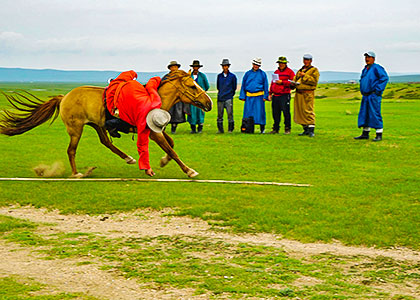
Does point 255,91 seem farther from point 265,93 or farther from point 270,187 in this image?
point 270,187

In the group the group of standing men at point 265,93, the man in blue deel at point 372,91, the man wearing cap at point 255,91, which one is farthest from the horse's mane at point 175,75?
the man wearing cap at point 255,91

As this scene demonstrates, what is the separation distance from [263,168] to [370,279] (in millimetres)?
6502

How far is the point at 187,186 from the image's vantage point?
33.0ft

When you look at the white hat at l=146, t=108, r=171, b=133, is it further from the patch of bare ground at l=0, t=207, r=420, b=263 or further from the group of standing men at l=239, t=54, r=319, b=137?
the group of standing men at l=239, t=54, r=319, b=137

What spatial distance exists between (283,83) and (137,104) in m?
A: 7.62

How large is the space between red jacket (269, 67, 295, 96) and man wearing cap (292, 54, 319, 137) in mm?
190

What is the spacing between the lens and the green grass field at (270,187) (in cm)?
772

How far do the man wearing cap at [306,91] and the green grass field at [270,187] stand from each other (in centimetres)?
66

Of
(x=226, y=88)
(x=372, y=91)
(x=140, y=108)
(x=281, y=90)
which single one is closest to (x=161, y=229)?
(x=140, y=108)

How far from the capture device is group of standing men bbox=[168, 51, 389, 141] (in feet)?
49.8

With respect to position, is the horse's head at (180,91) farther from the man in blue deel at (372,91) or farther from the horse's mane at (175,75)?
the man in blue deel at (372,91)

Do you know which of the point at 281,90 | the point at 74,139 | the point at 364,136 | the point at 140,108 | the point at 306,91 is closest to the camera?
the point at 140,108

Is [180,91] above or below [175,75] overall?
below

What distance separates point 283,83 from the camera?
16.8m
